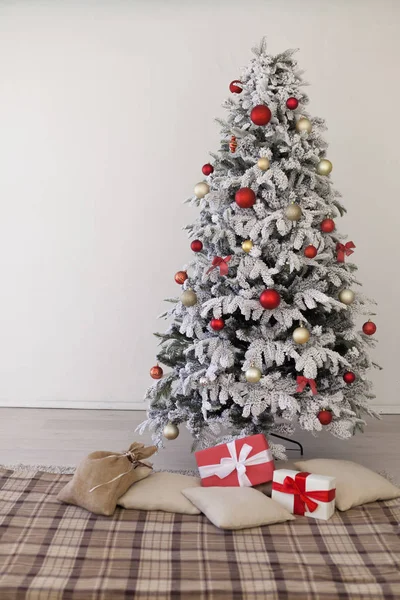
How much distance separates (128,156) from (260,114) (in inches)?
54.5

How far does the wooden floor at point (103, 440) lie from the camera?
3180 mm

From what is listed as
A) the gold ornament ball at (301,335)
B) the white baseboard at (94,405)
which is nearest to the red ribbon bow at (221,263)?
the gold ornament ball at (301,335)

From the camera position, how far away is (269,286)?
2.64 meters

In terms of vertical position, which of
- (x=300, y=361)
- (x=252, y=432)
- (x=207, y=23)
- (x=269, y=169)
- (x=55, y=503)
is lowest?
(x=55, y=503)

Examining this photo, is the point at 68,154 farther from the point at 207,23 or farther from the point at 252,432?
the point at 252,432

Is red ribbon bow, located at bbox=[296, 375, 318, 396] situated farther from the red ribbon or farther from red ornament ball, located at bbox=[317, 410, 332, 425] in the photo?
the red ribbon

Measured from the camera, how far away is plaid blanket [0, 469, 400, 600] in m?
1.83

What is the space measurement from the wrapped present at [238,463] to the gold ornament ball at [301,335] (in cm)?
40

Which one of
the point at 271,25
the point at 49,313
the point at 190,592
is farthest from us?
the point at 49,313

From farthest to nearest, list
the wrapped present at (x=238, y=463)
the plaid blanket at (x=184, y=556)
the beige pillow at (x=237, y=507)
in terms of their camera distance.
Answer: the wrapped present at (x=238, y=463)
the beige pillow at (x=237, y=507)
the plaid blanket at (x=184, y=556)

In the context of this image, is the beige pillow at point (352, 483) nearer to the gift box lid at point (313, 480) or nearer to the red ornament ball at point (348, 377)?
the gift box lid at point (313, 480)

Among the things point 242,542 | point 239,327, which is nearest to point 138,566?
point 242,542

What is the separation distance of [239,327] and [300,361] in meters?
0.31

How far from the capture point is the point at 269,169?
262cm
